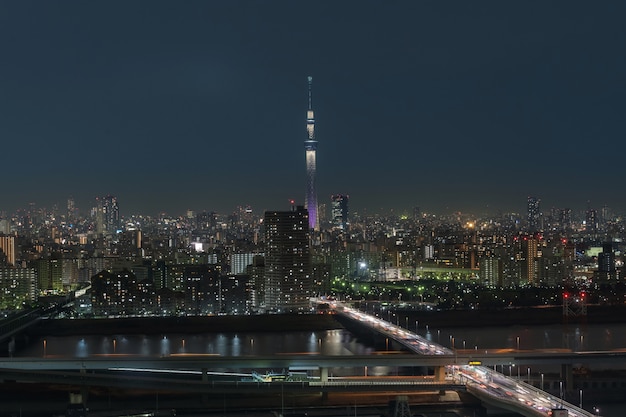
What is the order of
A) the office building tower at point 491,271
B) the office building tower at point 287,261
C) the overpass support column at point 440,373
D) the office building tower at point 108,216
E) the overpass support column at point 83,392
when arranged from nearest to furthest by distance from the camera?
the overpass support column at point 83,392
the overpass support column at point 440,373
the office building tower at point 287,261
the office building tower at point 491,271
the office building tower at point 108,216

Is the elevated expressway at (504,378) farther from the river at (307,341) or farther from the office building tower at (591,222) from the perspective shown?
the office building tower at (591,222)

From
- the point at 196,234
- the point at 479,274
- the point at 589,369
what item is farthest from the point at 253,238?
the point at 589,369

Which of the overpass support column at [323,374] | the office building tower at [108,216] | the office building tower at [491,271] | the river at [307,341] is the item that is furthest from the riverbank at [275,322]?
the office building tower at [108,216]

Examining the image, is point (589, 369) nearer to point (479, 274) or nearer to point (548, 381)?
point (548, 381)

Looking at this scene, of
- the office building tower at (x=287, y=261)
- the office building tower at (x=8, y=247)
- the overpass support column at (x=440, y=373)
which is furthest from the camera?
the office building tower at (x=8, y=247)

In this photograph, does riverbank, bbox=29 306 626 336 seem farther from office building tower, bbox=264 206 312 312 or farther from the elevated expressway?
the elevated expressway

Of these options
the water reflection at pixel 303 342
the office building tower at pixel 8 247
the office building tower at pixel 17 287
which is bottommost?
the water reflection at pixel 303 342
